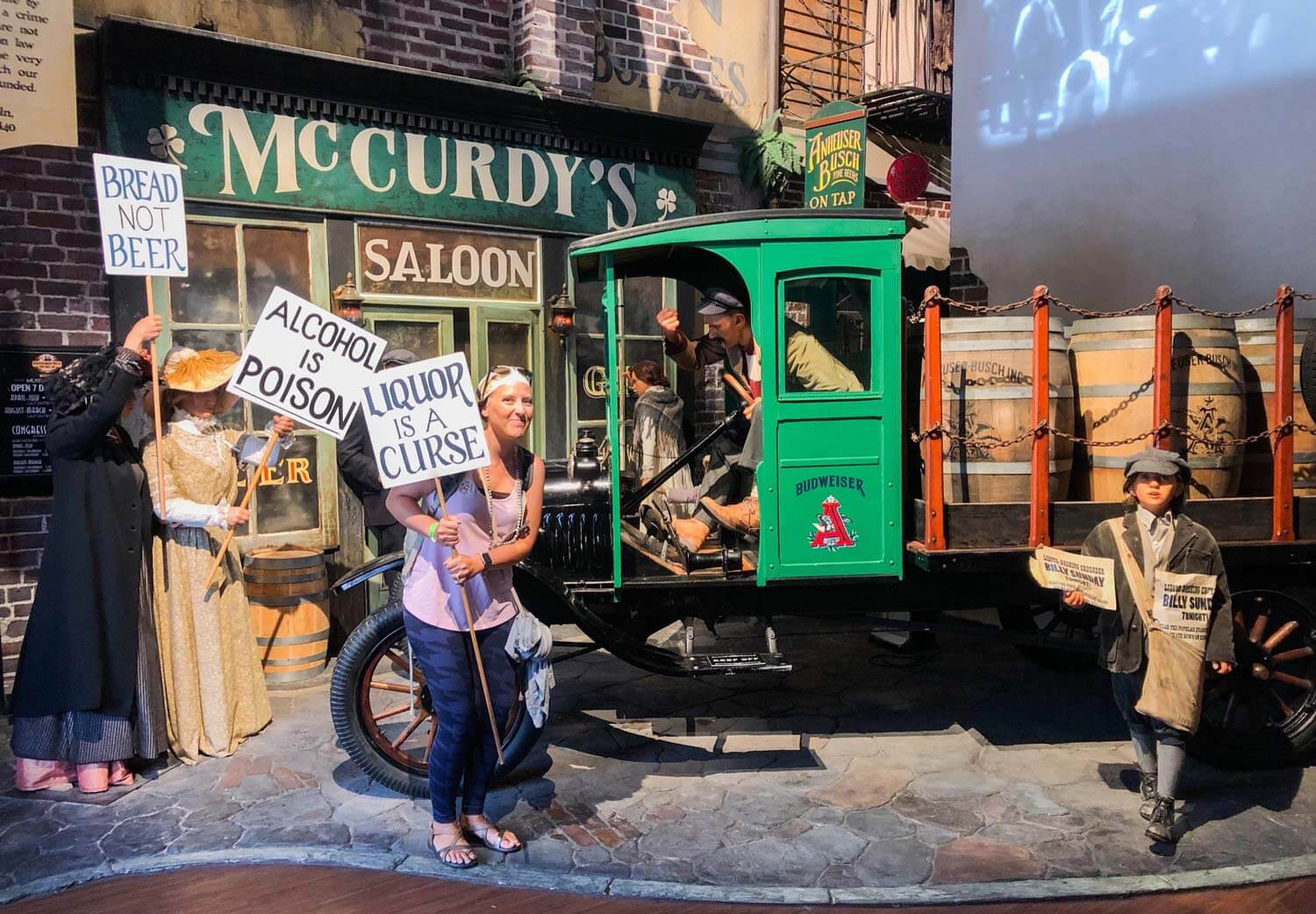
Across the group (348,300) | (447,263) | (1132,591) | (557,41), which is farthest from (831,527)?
(557,41)

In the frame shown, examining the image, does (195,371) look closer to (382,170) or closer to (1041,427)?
(382,170)

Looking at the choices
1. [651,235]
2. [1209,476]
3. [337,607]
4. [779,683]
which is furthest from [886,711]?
[337,607]

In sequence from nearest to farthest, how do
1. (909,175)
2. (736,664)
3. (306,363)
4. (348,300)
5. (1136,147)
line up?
(306,363), (736,664), (348,300), (1136,147), (909,175)

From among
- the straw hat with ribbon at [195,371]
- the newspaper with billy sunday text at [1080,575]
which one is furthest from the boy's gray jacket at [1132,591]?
the straw hat with ribbon at [195,371]

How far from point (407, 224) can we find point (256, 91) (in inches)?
50.0

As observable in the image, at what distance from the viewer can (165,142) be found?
238 inches

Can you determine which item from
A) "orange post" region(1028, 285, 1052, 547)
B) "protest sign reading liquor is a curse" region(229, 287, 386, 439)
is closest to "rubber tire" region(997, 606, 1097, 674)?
"orange post" region(1028, 285, 1052, 547)

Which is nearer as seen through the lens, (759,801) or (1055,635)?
(759,801)

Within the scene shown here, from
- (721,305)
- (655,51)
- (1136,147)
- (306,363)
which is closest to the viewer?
(306,363)

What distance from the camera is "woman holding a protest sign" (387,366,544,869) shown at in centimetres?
359

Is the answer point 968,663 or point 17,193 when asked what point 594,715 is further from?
point 17,193

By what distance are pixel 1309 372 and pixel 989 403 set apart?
151 centimetres

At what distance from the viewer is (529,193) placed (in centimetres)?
749

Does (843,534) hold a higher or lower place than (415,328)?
lower
